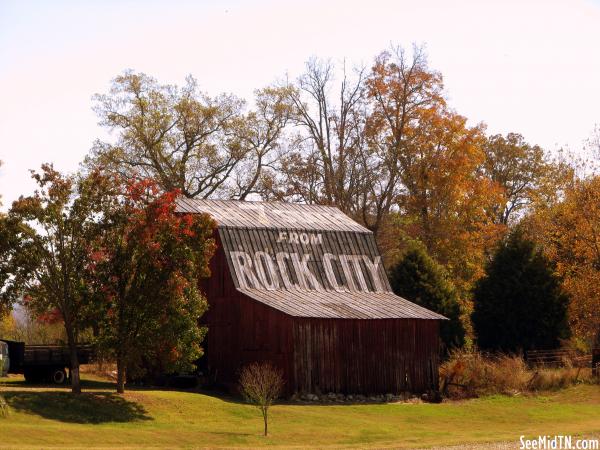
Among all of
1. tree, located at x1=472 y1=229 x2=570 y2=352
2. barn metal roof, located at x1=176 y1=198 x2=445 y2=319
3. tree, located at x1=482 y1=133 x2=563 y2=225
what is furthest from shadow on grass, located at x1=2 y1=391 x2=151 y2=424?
tree, located at x1=482 y1=133 x2=563 y2=225

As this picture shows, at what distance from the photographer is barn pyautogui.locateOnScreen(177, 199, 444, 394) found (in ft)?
137

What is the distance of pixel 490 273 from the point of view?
5394 cm

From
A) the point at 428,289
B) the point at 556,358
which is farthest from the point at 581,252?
the point at 428,289

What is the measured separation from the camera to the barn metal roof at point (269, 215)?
155 feet

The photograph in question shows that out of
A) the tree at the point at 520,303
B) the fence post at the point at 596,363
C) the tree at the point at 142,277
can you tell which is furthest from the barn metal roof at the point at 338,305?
the fence post at the point at 596,363

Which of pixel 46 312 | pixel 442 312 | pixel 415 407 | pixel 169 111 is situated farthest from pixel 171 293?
pixel 169 111

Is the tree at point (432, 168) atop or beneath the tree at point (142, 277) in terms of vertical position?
atop

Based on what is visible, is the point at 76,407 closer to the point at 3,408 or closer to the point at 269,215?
the point at 3,408

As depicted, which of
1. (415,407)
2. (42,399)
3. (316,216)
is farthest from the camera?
(316,216)

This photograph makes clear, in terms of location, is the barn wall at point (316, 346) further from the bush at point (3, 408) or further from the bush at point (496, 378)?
the bush at point (3, 408)

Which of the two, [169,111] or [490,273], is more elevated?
[169,111]

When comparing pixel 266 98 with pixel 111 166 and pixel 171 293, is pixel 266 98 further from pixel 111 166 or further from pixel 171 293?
pixel 171 293

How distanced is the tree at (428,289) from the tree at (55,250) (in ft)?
65.6

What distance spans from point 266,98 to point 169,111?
6.78 m
